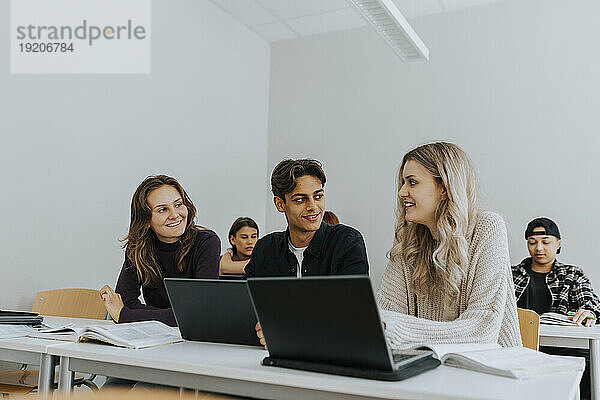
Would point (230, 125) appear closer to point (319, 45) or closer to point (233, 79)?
point (233, 79)

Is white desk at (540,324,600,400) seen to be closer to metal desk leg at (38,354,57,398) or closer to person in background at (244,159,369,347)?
person in background at (244,159,369,347)

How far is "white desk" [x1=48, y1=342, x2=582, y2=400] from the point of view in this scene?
3.74 feet

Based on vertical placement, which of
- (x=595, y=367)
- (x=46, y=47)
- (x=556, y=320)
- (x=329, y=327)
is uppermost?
(x=46, y=47)

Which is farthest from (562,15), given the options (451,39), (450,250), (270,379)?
(270,379)

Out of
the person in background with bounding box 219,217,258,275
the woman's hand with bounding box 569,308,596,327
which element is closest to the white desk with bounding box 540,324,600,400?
the woman's hand with bounding box 569,308,596,327

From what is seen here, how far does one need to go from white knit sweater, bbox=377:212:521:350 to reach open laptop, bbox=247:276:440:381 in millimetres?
269

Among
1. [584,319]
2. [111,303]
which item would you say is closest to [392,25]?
[584,319]

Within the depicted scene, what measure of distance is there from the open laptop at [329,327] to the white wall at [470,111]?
3403 mm

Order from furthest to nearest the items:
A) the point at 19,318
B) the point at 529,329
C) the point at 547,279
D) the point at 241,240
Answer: the point at 241,240 < the point at 547,279 < the point at 529,329 < the point at 19,318

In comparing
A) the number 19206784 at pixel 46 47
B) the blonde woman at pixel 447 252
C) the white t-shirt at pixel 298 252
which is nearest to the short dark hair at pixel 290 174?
the white t-shirt at pixel 298 252

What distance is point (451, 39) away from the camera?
4777 millimetres

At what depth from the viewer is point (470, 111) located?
4.65 m

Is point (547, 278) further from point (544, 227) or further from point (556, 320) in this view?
point (556, 320)

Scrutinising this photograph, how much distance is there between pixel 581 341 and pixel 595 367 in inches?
4.8
